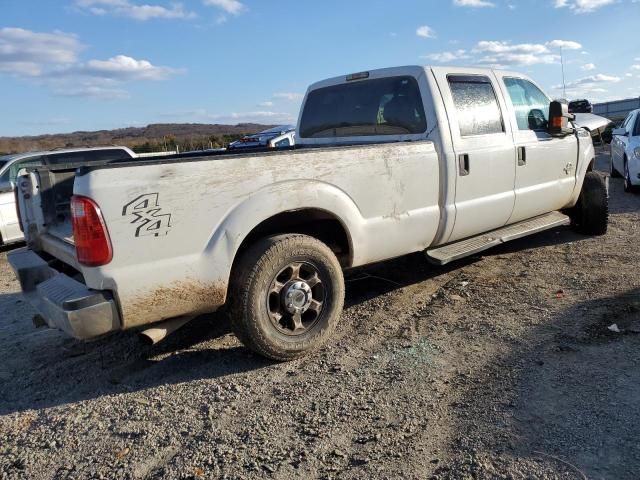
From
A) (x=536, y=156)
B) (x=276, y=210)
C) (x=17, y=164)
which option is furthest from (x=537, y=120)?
(x=17, y=164)

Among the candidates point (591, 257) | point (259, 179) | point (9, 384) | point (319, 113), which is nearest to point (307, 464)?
point (259, 179)

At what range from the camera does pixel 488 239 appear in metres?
5.21

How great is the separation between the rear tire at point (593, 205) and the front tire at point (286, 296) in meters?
4.26

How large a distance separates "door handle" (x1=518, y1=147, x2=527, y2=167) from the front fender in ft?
7.20

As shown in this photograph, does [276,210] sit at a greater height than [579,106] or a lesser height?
lesser

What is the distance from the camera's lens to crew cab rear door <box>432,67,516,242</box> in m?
4.75

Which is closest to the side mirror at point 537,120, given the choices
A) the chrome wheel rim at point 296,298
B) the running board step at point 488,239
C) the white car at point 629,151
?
the running board step at point 488,239

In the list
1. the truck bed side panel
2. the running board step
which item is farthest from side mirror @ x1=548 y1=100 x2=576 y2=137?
the truck bed side panel

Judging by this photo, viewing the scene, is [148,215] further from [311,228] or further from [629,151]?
[629,151]

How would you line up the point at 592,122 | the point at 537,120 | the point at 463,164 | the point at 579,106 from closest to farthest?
1. the point at 463,164
2. the point at 537,120
3. the point at 579,106
4. the point at 592,122

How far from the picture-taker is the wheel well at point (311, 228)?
3797 millimetres

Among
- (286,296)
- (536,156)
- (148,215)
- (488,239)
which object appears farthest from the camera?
(536,156)

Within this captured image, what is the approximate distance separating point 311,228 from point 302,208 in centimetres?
56

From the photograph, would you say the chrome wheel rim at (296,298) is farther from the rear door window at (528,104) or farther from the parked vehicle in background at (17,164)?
the parked vehicle in background at (17,164)
